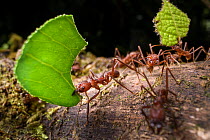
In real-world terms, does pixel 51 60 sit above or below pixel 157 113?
above

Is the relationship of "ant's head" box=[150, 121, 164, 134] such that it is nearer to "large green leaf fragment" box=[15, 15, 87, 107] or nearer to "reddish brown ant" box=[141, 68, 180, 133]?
"reddish brown ant" box=[141, 68, 180, 133]

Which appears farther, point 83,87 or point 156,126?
point 83,87

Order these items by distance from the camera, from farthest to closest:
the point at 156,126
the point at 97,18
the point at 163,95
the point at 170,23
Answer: the point at 97,18 < the point at 170,23 < the point at 163,95 < the point at 156,126

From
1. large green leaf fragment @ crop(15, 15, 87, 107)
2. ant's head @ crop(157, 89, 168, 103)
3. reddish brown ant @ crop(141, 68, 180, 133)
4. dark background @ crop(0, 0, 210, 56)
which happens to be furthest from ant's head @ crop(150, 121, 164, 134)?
dark background @ crop(0, 0, 210, 56)

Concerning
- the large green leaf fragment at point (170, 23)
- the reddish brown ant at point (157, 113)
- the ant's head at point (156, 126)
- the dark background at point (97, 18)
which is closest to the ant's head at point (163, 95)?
the reddish brown ant at point (157, 113)

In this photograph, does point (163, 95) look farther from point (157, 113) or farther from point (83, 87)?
point (83, 87)

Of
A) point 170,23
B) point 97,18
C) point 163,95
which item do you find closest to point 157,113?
point 163,95

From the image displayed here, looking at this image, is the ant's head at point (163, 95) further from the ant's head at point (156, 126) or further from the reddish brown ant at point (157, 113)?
the ant's head at point (156, 126)
